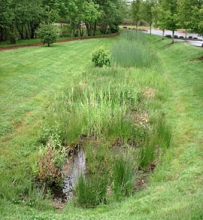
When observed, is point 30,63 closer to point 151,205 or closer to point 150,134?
point 150,134

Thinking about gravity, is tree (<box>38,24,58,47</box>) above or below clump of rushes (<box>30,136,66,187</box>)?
above

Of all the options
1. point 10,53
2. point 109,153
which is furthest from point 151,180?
point 10,53

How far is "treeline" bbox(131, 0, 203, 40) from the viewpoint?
14.3 m

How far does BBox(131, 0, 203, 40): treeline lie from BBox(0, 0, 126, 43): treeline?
3.51 m

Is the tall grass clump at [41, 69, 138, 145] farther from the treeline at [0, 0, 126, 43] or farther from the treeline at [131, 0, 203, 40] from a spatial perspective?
the treeline at [0, 0, 126, 43]

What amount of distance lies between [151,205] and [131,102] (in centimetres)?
468

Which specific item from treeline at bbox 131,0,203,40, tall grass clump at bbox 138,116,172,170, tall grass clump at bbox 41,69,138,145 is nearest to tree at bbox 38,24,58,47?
treeline at bbox 131,0,203,40

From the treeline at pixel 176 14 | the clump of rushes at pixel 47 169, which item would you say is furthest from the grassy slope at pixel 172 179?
the treeline at pixel 176 14

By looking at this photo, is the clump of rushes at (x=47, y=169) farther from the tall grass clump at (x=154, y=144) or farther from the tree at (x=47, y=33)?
the tree at (x=47, y=33)

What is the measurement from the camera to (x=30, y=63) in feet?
45.5

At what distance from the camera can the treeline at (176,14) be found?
14328mm

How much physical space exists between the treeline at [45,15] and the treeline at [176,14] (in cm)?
351

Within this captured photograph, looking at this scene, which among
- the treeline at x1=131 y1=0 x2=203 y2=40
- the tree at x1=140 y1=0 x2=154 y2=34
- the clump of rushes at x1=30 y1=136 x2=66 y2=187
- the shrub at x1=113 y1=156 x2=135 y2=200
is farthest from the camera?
the tree at x1=140 y1=0 x2=154 y2=34

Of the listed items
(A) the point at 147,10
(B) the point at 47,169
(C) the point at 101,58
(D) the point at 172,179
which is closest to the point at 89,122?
(B) the point at 47,169
